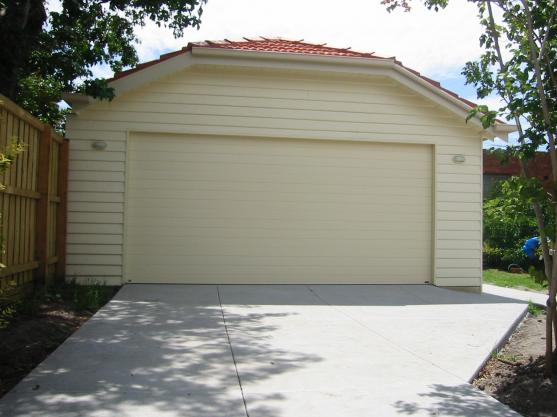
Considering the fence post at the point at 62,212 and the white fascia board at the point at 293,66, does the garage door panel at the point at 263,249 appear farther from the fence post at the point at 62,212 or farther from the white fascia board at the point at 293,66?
the white fascia board at the point at 293,66

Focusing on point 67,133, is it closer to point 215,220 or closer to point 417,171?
point 215,220

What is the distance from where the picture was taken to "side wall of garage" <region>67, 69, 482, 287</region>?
30.0 feet

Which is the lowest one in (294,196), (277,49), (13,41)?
(294,196)

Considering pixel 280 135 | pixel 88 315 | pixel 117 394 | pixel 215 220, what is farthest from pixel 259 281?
pixel 117 394

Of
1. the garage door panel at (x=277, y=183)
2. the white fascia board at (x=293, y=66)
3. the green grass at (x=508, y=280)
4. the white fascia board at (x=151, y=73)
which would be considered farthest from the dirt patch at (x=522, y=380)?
the white fascia board at (x=151, y=73)

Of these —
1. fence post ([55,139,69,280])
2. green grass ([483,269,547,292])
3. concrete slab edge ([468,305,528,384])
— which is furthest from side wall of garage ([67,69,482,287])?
concrete slab edge ([468,305,528,384])

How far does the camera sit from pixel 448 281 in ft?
33.1

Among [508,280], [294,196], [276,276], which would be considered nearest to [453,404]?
[276,276]

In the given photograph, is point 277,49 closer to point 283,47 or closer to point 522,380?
point 283,47

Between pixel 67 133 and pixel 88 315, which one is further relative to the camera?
pixel 67 133

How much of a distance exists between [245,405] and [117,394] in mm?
955

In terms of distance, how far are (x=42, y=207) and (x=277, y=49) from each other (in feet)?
16.0

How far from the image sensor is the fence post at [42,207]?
7796 mm

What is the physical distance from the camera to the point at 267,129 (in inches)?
381
